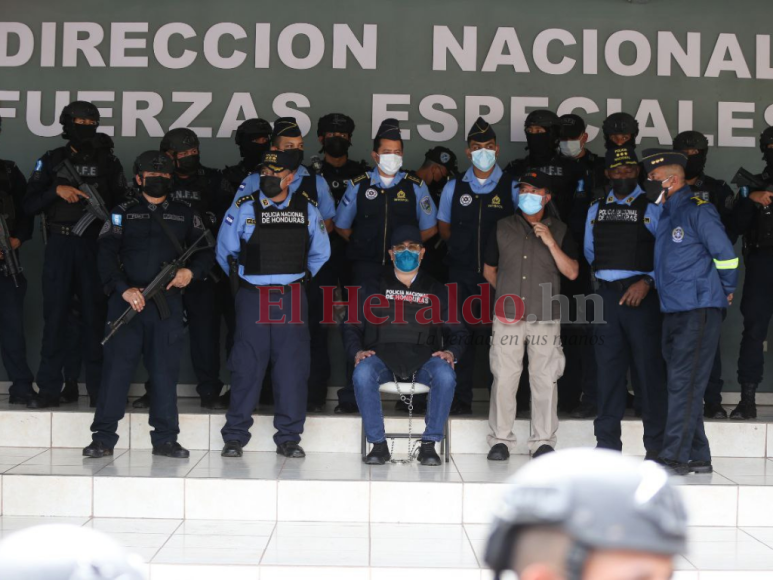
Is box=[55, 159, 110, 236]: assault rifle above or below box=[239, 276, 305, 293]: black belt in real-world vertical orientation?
above

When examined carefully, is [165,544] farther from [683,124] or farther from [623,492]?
[683,124]

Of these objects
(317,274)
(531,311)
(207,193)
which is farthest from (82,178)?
(531,311)

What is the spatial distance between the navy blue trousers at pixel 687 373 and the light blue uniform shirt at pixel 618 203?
0.43m

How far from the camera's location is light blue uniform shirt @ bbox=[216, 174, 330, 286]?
5.07 meters

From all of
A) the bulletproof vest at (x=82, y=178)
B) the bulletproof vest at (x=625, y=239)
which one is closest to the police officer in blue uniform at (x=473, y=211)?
the bulletproof vest at (x=625, y=239)

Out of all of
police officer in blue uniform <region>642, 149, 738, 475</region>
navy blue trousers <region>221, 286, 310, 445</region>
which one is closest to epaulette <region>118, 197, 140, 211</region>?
navy blue trousers <region>221, 286, 310, 445</region>

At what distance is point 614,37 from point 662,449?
3153 millimetres

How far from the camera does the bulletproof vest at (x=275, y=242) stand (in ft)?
16.4

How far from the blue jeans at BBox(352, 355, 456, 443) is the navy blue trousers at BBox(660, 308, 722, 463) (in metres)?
1.16

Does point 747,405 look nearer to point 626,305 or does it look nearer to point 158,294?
point 626,305

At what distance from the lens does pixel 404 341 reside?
16.9ft

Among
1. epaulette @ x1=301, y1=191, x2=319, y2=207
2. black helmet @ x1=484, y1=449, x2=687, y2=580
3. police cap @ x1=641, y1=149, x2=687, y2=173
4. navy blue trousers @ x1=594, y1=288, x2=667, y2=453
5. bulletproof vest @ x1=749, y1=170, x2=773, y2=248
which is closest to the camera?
black helmet @ x1=484, y1=449, x2=687, y2=580

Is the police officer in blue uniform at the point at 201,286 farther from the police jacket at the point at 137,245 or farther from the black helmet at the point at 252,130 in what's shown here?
the police jacket at the point at 137,245

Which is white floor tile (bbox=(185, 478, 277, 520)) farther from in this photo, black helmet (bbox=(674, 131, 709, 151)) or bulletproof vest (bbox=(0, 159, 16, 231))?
black helmet (bbox=(674, 131, 709, 151))
